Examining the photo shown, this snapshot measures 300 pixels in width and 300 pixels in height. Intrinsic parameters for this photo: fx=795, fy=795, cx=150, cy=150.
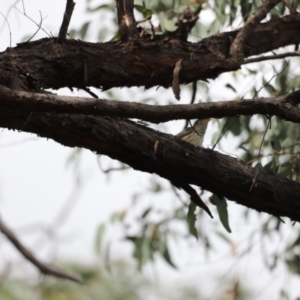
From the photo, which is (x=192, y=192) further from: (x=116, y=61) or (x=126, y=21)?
(x=126, y=21)

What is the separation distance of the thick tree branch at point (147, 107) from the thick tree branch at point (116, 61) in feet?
0.90

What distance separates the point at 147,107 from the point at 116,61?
84cm

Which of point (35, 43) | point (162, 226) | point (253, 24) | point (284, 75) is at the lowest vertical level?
point (35, 43)

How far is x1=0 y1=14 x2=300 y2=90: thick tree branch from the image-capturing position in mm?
2492

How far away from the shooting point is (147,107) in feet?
6.59

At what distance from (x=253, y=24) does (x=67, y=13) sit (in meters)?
1.02

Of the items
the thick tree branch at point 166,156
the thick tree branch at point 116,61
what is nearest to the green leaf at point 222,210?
the thick tree branch at point 166,156

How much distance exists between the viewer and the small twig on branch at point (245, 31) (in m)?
3.04

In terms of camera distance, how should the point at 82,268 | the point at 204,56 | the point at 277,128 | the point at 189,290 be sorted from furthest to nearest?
the point at 189,290
the point at 82,268
the point at 277,128
the point at 204,56

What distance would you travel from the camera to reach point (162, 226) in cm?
476

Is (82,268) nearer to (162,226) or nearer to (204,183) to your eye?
(162,226)

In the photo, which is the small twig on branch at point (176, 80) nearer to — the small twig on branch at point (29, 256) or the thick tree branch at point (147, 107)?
the thick tree branch at point (147, 107)

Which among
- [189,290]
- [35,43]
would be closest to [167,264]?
[35,43]

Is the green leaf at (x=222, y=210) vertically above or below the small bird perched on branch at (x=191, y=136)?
below
